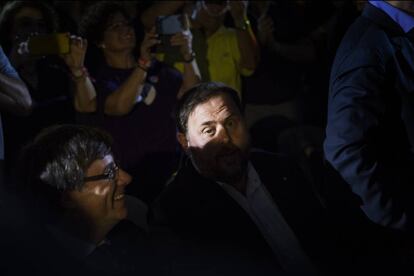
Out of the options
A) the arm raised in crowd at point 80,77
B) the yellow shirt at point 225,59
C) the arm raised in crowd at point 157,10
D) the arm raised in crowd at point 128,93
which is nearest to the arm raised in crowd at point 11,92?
the arm raised in crowd at point 80,77

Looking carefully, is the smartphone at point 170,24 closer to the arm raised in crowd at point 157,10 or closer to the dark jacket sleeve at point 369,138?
the arm raised in crowd at point 157,10

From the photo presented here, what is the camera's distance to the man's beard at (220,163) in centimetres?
229

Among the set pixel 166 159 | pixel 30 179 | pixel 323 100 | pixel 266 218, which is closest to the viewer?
pixel 30 179

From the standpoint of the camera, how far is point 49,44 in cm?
272

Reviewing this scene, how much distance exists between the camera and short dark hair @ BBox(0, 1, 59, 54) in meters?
2.86

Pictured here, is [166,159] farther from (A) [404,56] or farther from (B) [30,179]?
(A) [404,56]

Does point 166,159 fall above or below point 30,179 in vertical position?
below

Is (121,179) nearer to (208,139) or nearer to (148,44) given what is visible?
(208,139)

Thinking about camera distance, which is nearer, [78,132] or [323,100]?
[78,132]

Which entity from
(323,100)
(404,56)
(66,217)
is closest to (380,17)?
(404,56)

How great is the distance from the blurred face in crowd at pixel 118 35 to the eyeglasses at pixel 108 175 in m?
0.99

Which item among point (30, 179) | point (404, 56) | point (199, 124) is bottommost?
point (199, 124)

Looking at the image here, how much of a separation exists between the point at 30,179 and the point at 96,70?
1.12m

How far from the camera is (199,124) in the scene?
7.62 ft
